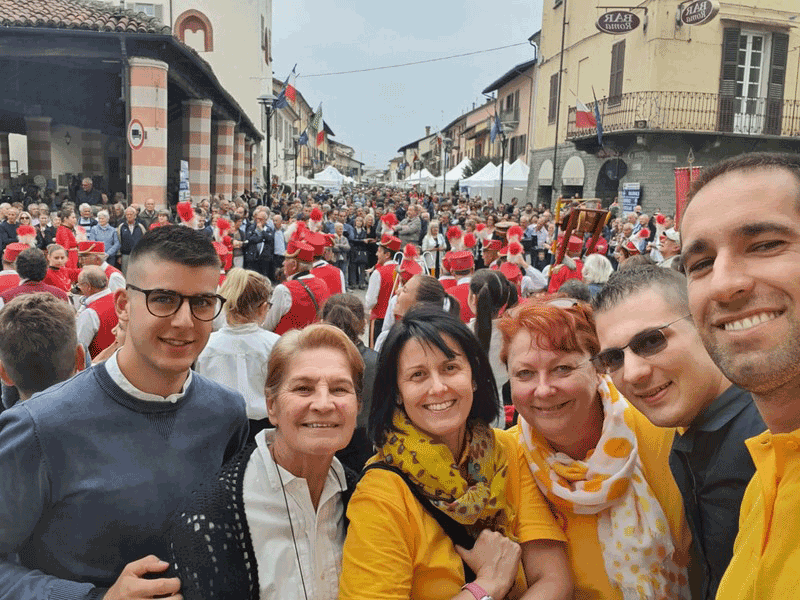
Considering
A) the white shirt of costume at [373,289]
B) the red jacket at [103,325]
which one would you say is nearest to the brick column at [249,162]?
the white shirt of costume at [373,289]

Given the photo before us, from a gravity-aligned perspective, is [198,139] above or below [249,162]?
below

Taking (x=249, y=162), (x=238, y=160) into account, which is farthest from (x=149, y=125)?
(x=249, y=162)

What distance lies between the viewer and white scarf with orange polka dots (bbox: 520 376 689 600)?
204cm

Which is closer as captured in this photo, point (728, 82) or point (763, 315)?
point (763, 315)

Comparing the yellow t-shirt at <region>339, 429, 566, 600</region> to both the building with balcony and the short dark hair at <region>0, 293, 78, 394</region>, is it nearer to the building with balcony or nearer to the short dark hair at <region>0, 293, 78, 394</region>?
the short dark hair at <region>0, 293, 78, 394</region>

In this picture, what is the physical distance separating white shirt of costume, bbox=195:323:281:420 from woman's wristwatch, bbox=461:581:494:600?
246 cm

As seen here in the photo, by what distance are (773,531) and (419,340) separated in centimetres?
114

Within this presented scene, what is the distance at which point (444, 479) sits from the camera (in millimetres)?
1991

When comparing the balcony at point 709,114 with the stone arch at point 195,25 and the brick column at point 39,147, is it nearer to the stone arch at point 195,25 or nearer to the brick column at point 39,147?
the brick column at point 39,147

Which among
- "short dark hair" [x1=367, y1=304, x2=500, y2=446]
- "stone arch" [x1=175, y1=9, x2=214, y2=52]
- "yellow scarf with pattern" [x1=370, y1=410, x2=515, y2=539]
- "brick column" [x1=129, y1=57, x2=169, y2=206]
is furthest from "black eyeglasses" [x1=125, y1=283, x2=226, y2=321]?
"stone arch" [x1=175, y1=9, x2=214, y2=52]

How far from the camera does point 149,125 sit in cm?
1388

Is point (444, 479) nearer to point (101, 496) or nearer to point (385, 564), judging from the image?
point (385, 564)

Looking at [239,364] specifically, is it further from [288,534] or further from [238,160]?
[238,160]

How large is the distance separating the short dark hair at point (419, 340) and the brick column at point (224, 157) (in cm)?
2305
